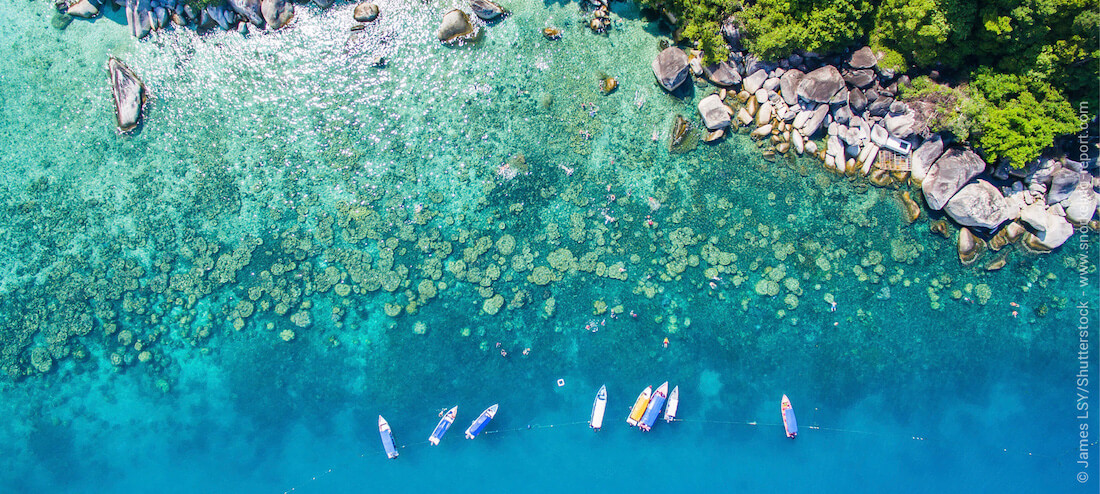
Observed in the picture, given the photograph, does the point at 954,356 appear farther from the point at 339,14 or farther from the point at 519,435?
the point at 339,14

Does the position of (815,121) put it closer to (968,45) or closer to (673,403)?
(968,45)

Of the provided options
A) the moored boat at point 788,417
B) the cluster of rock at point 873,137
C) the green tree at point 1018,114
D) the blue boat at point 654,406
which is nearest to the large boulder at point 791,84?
the cluster of rock at point 873,137

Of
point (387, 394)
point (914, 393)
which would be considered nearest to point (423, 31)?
point (387, 394)

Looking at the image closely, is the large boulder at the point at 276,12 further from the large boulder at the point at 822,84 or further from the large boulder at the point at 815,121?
the large boulder at the point at 815,121

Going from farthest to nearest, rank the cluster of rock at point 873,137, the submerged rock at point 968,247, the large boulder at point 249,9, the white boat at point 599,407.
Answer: the white boat at point 599,407 < the submerged rock at point 968,247 < the large boulder at point 249,9 < the cluster of rock at point 873,137

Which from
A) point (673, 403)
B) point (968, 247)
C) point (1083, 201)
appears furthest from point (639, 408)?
point (1083, 201)
